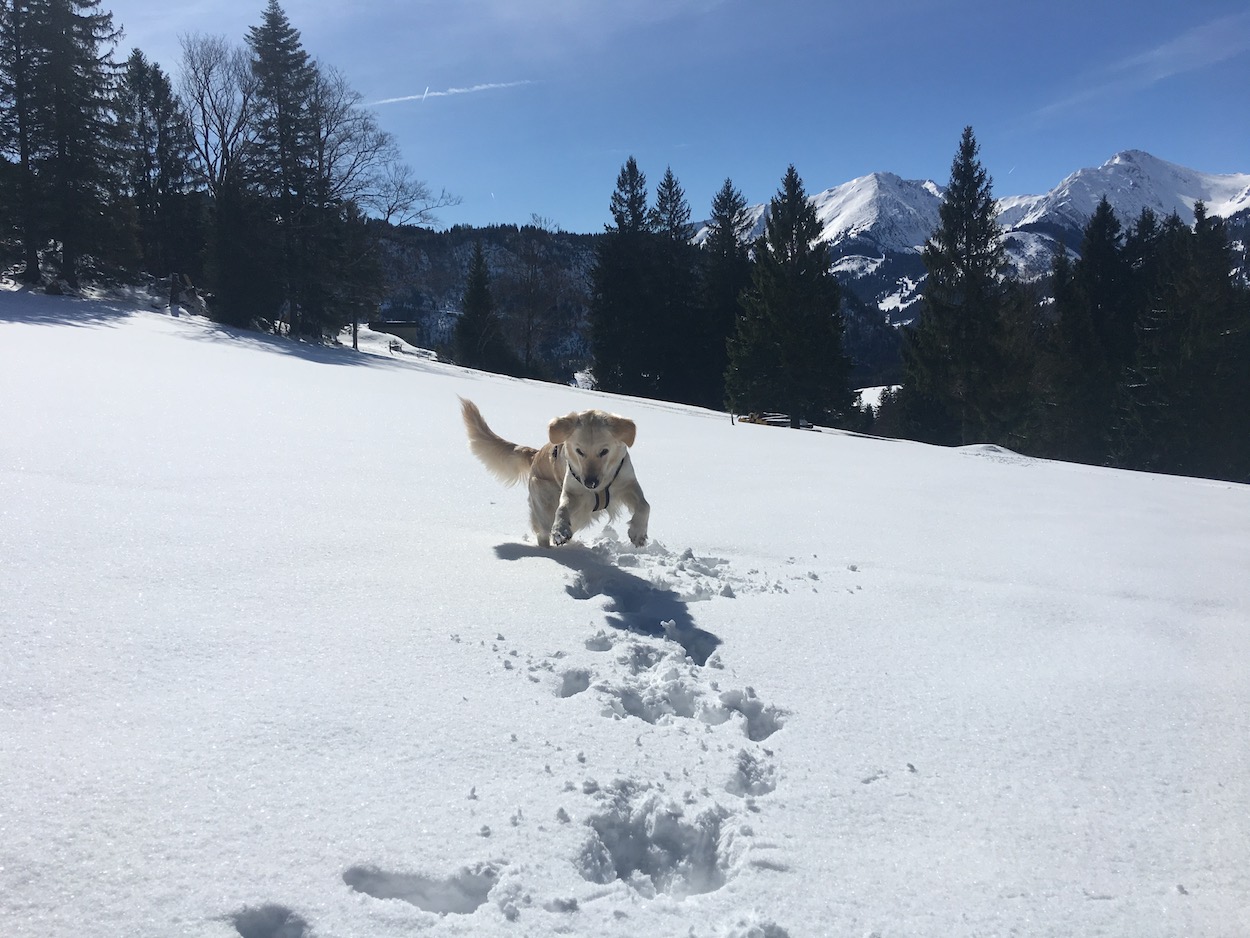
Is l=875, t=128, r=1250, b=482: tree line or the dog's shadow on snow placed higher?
l=875, t=128, r=1250, b=482: tree line

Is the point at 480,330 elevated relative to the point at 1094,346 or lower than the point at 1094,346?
elevated

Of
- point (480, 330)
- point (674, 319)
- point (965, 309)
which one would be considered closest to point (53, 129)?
point (480, 330)

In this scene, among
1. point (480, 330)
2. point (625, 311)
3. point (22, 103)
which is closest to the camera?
point (22, 103)

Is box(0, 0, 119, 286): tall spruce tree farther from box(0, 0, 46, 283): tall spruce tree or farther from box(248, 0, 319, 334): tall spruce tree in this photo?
box(248, 0, 319, 334): tall spruce tree

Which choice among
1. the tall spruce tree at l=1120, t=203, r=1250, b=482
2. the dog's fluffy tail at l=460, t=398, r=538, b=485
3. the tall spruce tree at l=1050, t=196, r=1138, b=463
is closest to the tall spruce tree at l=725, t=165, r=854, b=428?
the tall spruce tree at l=1050, t=196, r=1138, b=463

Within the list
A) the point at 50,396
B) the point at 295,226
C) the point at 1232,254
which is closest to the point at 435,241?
the point at 295,226

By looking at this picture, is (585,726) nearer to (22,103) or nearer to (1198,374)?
(22,103)

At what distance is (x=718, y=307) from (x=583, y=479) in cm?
3355

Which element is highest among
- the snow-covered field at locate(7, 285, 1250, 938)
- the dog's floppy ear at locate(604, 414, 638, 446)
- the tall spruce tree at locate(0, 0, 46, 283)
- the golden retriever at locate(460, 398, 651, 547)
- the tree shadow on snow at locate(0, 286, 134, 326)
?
the tall spruce tree at locate(0, 0, 46, 283)

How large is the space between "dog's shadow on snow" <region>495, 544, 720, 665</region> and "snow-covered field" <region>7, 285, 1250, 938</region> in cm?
3

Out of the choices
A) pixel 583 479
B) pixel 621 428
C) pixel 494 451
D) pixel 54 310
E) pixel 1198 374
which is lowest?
pixel 583 479

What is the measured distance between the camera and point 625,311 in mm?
35906

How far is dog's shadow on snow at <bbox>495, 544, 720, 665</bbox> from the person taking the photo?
9.29ft

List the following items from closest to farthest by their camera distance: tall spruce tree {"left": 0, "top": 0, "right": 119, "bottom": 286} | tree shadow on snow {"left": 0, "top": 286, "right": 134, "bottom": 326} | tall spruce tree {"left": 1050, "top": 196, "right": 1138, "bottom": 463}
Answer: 1. tree shadow on snow {"left": 0, "top": 286, "right": 134, "bottom": 326}
2. tall spruce tree {"left": 0, "top": 0, "right": 119, "bottom": 286}
3. tall spruce tree {"left": 1050, "top": 196, "right": 1138, "bottom": 463}
